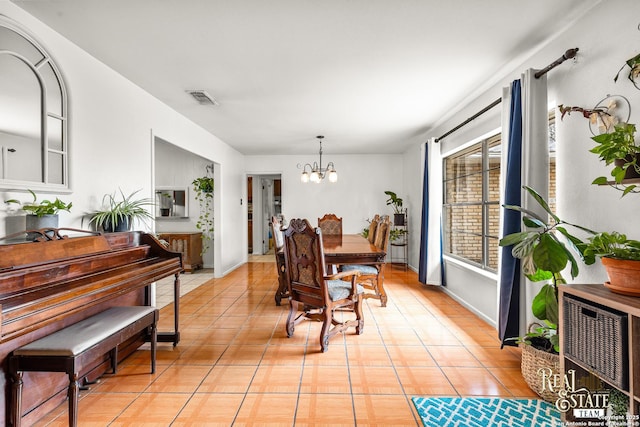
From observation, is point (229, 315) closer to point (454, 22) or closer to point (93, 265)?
point (93, 265)

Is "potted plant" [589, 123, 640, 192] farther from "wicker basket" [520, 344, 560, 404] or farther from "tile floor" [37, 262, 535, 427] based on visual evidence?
"tile floor" [37, 262, 535, 427]

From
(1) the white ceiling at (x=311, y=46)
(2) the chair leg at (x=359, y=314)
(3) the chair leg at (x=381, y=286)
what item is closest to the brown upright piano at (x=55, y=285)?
(1) the white ceiling at (x=311, y=46)

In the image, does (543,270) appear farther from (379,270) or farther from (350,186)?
(350,186)

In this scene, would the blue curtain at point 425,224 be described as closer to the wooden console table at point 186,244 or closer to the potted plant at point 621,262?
the potted plant at point 621,262

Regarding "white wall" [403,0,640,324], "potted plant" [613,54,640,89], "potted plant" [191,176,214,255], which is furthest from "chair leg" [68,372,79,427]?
"potted plant" [191,176,214,255]

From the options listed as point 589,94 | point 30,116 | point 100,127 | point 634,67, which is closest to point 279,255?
point 100,127

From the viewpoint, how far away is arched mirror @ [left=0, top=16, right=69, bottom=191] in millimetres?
1913

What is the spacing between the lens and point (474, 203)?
3922 millimetres

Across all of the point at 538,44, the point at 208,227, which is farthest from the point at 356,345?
the point at 208,227

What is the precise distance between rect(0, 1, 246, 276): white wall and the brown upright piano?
37 cm

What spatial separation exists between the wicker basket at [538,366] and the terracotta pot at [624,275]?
0.67m

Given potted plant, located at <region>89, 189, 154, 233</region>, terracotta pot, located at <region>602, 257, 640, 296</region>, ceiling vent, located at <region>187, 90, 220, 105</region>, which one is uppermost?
ceiling vent, located at <region>187, 90, 220, 105</region>

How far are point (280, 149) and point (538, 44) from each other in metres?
4.69

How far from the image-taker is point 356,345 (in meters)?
2.85
